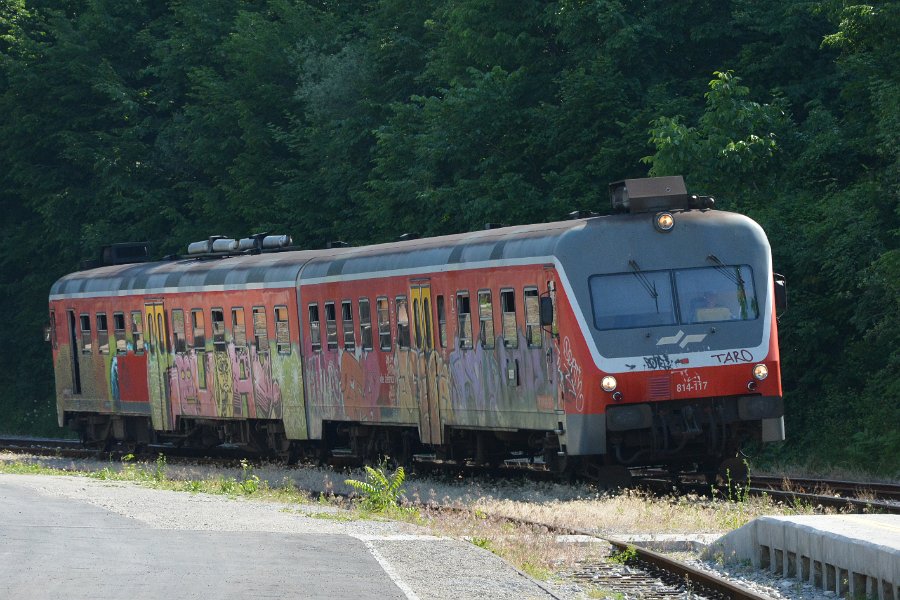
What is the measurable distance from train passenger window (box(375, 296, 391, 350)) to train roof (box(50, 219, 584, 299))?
0.49 metres

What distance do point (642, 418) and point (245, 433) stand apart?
12058 millimetres

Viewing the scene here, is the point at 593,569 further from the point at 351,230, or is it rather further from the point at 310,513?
the point at 351,230

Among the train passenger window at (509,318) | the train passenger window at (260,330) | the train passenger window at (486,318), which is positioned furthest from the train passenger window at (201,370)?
the train passenger window at (509,318)

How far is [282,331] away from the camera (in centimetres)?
2731

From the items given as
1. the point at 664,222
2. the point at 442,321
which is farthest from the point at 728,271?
the point at 442,321

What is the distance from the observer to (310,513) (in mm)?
17734

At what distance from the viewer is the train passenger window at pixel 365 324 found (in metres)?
24.6

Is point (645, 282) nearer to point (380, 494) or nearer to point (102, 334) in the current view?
point (380, 494)

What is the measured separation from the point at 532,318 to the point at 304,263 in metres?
7.60

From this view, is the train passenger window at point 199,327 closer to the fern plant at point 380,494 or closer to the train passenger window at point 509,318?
the train passenger window at point 509,318

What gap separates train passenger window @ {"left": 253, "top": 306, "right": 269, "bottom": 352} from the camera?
27.8 metres

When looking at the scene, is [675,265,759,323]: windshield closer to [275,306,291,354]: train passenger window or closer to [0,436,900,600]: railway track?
[0,436,900,600]: railway track

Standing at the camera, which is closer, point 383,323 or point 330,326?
point 383,323

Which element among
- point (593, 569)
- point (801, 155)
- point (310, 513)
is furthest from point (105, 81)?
point (593, 569)
